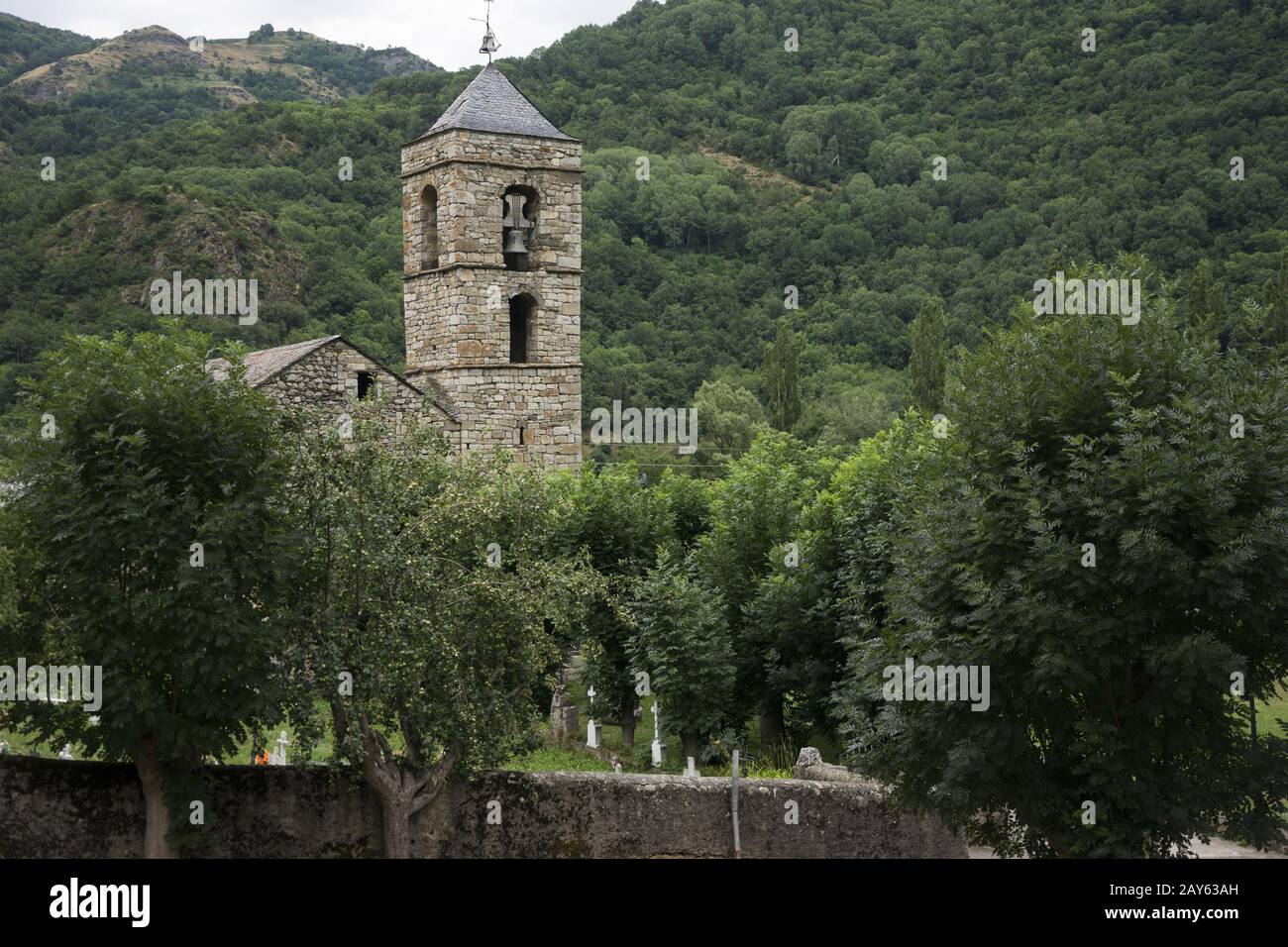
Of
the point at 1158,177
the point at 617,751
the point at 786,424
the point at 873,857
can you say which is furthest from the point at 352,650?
the point at 1158,177

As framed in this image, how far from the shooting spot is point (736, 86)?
107m

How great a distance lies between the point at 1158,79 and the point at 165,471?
89.6 m

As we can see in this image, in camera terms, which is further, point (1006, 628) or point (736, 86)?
point (736, 86)

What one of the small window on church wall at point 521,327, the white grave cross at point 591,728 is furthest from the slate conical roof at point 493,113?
the white grave cross at point 591,728

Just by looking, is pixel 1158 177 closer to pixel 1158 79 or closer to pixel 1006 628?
pixel 1158 79

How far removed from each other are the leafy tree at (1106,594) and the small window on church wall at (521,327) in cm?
1980

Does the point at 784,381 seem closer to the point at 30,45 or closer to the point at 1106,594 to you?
the point at 1106,594

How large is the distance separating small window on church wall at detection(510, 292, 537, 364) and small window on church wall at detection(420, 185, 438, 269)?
2.09 m

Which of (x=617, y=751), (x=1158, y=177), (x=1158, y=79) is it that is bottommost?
(x=617, y=751)

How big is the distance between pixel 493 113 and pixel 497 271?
12.1 feet

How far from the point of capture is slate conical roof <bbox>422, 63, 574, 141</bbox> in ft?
114

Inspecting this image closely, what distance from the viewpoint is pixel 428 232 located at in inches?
1400

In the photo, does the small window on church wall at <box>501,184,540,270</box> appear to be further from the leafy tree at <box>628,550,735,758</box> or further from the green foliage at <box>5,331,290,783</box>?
the green foliage at <box>5,331,290,783</box>

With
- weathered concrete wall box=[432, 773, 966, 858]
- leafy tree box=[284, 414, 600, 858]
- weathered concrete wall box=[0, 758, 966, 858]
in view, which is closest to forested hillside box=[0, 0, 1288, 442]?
leafy tree box=[284, 414, 600, 858]
